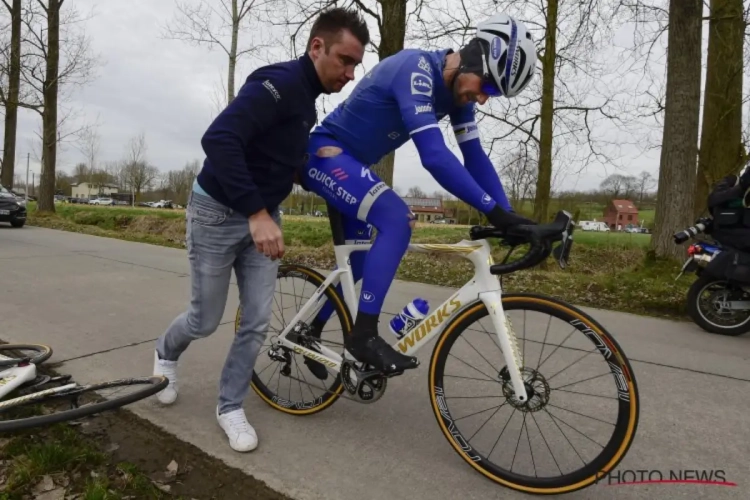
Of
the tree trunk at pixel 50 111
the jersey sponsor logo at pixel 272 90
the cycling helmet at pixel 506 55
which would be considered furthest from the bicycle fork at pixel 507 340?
the tree trunk at pixel 50 111

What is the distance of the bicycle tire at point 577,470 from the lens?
6.42ft

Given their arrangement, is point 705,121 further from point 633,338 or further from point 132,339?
point 132,339

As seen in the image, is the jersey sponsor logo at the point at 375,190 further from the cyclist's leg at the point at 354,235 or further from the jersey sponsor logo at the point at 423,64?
the jersey sponsor logo at the point at 423,64

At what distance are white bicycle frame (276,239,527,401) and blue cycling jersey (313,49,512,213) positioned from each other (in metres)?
0.27

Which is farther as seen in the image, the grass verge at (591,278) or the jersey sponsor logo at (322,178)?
the grass verge at (591,278)

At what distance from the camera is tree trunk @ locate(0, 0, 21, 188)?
17.1 m

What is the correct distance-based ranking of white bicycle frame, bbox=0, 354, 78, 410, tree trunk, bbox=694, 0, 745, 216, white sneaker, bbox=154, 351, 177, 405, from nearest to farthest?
white bicycle frame, bbox=0, 354, 78, 410 → white sneaker, bbox=154, 351, 177, 405 → tree trunk, bbox=694, 0, 745, 216

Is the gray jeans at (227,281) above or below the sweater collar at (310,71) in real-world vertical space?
below

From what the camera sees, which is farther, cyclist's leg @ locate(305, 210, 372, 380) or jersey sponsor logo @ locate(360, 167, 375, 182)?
cyclist's leg @ locate(305, 210, 372, 380)

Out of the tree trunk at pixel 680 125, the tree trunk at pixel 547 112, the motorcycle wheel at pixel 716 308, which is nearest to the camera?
the motorcycle wheel at pixel 716 308

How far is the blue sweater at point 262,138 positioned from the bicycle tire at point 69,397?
3.60ft

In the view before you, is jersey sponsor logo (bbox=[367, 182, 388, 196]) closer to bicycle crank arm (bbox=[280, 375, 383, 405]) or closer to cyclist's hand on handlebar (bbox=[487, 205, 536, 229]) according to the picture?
cyclist's hand on handlebar (bbox=[487, 205, 536, 229])

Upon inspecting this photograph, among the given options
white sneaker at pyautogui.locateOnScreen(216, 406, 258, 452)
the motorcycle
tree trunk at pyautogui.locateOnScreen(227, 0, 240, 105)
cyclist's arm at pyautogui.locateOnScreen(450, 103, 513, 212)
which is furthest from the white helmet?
tree trunk at pyautogui.locateOnScreen(227, 0, 240, 105)

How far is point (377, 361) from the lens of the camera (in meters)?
2.30
